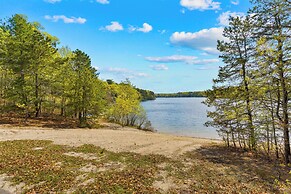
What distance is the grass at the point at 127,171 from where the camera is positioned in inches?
263

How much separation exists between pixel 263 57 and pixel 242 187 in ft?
21.8

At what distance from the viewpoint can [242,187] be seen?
24.0 ft

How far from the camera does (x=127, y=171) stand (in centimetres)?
802

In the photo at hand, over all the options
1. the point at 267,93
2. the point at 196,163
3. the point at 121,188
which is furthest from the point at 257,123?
the point at 121,188

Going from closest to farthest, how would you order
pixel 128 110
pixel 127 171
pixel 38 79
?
pixel 127 171, pixel 38 79, pixel 128 110

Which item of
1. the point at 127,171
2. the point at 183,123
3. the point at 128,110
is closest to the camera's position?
the point at 127,171

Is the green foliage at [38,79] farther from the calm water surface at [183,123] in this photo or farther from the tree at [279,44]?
the tree at [279,44]

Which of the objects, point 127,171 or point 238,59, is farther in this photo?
point 238,59

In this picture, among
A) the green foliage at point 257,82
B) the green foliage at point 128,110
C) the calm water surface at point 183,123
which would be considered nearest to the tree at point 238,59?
the green foliage at point 257,82

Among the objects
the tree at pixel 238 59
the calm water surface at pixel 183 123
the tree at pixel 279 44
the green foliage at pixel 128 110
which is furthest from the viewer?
the green foliage at pixel 128 110

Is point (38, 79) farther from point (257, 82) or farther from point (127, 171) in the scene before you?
point (257, 82)

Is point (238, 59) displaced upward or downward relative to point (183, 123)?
upward

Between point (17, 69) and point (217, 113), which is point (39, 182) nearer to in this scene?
point (217, 113)

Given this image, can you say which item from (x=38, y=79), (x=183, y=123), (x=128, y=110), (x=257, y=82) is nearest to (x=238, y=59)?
(x=257, y=82)
